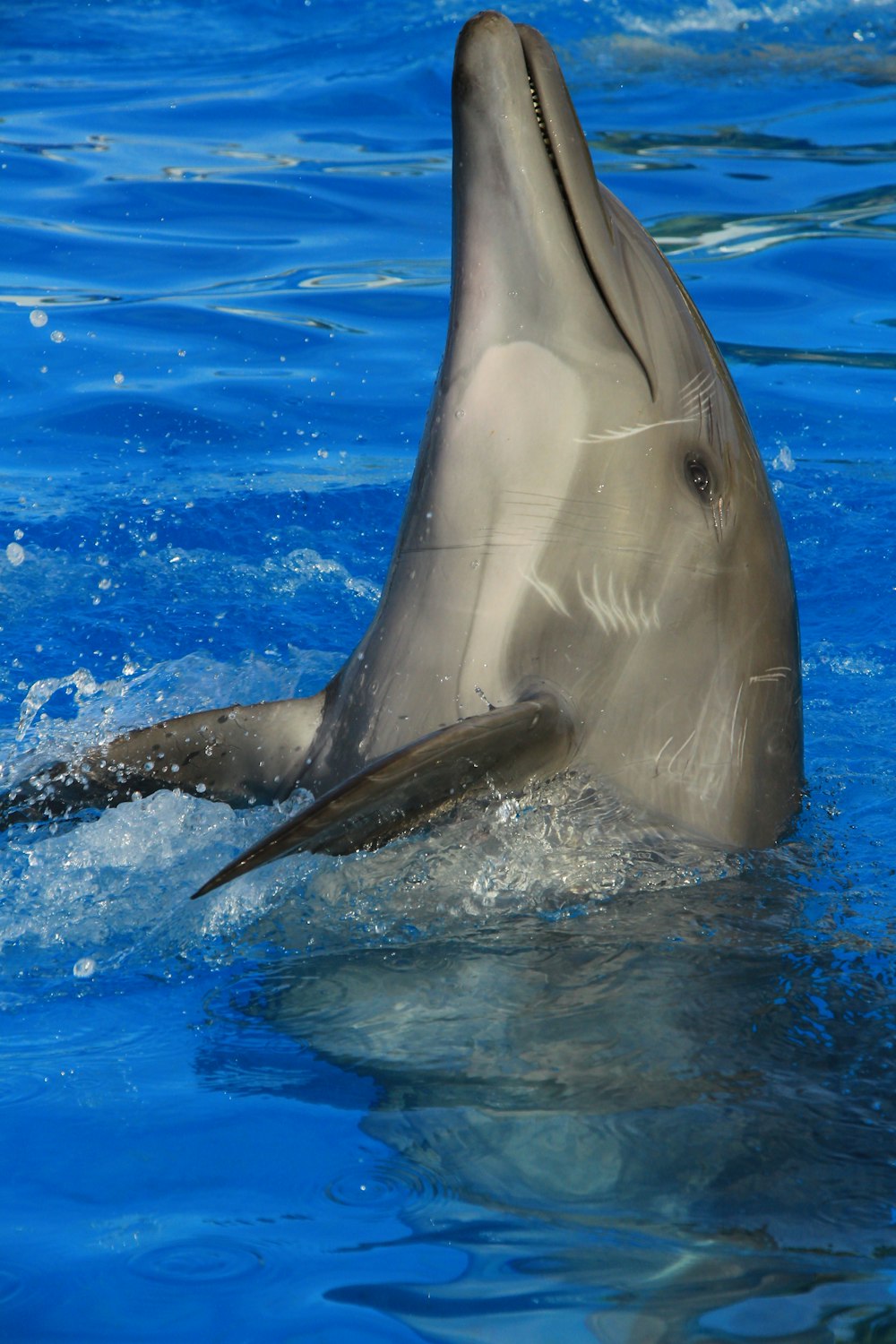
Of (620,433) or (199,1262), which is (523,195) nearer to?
(620,433)

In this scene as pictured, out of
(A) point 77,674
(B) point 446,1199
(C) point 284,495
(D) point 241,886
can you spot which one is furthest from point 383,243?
(B) point 446,1199

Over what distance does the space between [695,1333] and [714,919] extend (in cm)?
128

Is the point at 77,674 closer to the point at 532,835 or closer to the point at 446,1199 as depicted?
the point at 532,835

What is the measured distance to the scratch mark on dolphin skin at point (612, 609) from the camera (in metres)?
4.30

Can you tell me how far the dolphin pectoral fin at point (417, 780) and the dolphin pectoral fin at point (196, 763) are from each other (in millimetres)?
927

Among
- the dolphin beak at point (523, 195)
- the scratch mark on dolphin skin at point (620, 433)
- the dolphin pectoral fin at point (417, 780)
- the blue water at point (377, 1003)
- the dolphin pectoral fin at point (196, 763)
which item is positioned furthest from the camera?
the dolphin pectoral fin at point (196, 763)

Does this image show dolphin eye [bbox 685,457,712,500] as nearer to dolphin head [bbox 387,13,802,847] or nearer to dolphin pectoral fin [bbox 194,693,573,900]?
dolphin head [bbox 387,13,802,847]

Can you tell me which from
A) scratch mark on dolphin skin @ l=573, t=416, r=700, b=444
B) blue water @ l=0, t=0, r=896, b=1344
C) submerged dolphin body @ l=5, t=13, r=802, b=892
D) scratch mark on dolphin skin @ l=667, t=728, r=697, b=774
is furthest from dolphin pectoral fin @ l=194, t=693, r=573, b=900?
scratch mark on dolphin skin @ l=573, t=416, r=700, b=444

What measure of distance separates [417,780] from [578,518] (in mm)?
975

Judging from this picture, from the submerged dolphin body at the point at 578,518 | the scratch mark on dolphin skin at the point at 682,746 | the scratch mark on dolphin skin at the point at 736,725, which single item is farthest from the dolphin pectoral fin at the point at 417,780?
the scratch mark on dolphin skin at the point at 736,725

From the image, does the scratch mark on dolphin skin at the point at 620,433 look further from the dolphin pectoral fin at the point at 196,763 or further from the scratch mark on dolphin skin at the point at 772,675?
the dolphin pectoral fin at the point at 196,763

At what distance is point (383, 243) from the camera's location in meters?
12.0

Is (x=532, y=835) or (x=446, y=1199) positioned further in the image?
(x=532, y=835)

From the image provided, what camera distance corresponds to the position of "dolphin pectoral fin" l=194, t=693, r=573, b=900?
3.51 meters
